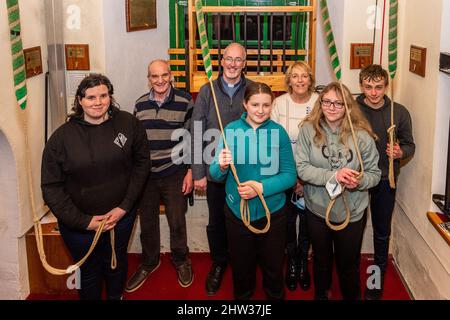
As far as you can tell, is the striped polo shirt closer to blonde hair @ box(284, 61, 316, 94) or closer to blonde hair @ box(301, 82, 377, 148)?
blonde hair @ box(284, 61, 316, 94)

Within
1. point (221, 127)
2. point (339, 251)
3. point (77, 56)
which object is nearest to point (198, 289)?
point (339, 251)

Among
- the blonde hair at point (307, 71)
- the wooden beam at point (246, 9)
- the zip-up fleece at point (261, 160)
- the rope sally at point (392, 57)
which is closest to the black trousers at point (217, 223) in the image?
the zip-up fleece at point (261, 160)

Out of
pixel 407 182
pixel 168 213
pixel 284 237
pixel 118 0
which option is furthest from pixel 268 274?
pixel 118 0

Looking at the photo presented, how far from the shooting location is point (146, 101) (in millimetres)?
3230

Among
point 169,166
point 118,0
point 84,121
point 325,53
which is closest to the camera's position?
point 84,121

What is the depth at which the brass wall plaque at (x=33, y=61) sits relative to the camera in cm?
316

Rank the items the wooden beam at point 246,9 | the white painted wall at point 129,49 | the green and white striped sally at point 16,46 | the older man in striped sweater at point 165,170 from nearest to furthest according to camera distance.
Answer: the green and white striped sally at point 16,46
the older man in striped sweater at point 165,170
the white painted wall at point 129,49
the wooden beam at point 246,9

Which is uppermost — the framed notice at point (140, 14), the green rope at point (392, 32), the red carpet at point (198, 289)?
the framed notice at point (140, 14)

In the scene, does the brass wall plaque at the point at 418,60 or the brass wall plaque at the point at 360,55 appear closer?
the brass wall plaque at the point at 418,60

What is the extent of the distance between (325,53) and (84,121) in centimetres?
275

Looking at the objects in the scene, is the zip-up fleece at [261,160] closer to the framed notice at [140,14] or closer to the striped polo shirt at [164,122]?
the striped polo shirt at [164,122]

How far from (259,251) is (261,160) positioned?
1.70ft

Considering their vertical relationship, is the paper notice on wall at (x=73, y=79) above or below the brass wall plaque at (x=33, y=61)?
below

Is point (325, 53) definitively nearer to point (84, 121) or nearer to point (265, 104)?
point (265, 104)
